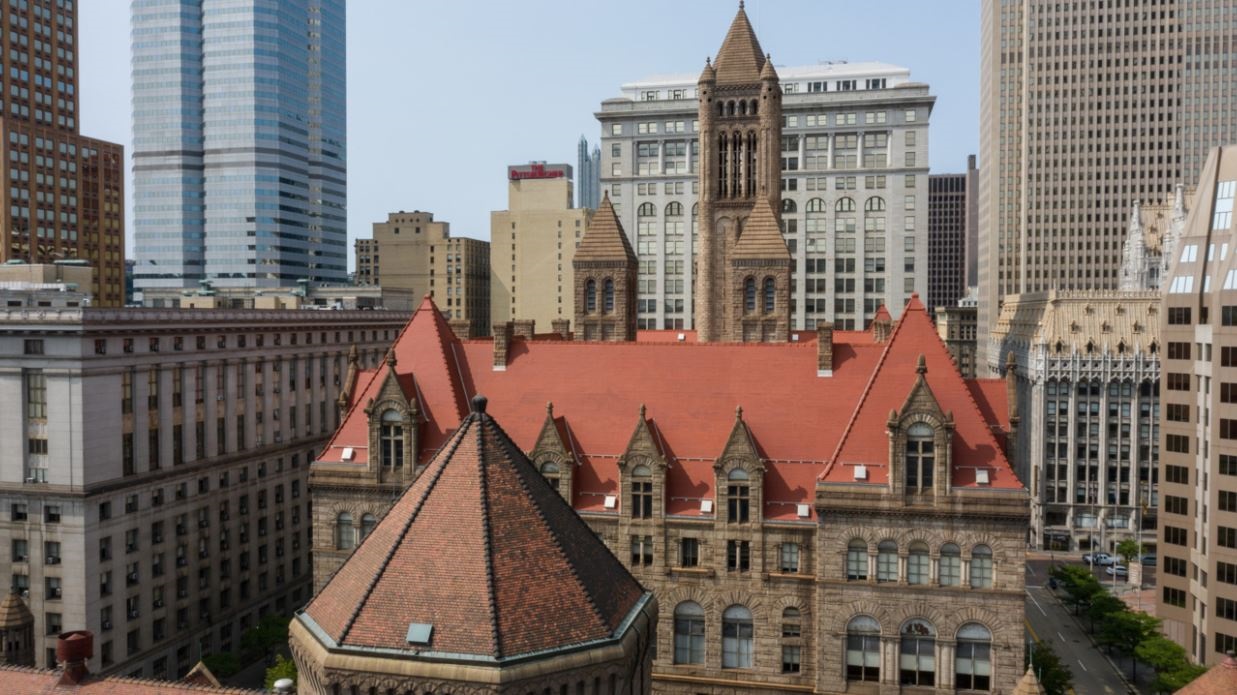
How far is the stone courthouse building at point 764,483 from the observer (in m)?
47.3


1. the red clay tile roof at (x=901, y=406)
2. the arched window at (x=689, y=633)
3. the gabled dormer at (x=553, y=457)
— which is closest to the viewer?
the red clay tile roof at (x=901, y=406)

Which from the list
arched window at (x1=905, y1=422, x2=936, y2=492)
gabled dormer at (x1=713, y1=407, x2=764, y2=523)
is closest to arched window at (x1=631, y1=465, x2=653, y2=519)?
gabled dormer at (x1=713, y1=407, x2=764, y2=523)

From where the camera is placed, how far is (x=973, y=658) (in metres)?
47.1

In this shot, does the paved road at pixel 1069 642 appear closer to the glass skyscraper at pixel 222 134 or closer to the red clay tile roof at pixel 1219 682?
the red clay tile roof at pixel 1219 682

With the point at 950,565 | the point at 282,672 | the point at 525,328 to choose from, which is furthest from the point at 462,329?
the point at 950,565

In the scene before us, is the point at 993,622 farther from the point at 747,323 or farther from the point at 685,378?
the point at 747,323

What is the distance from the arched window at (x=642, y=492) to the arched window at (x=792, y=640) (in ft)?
29.4

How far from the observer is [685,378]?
55531mm

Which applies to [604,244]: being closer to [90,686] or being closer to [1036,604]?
[90,686]

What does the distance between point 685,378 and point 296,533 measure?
1868 inches

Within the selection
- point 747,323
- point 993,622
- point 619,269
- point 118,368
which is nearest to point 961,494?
point 993,622

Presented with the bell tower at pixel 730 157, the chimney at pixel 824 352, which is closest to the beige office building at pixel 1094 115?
the bell tower at pixel 730 157

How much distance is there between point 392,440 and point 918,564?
29.5 metres

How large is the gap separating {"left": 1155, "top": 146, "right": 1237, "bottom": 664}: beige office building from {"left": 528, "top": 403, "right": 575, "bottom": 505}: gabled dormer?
4862cm
